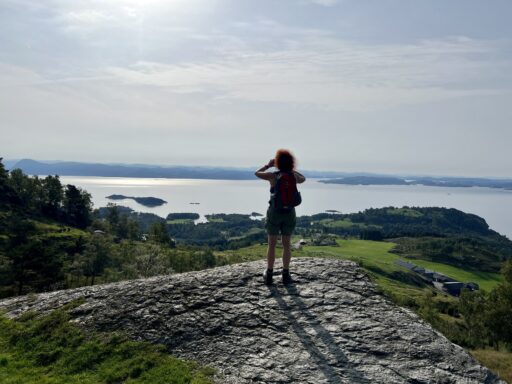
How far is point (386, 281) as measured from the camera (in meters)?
150

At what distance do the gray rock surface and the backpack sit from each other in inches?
141

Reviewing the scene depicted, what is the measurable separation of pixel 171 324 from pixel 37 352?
4791 mm

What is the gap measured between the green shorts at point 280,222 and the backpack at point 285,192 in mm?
222

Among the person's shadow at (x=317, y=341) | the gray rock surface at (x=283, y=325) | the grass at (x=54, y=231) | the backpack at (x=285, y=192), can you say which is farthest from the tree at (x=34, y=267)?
the grass at (x=54, y=231)

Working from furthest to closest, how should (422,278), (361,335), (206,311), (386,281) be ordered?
(422,278) → (386,281) → (206,311) → (361,335)

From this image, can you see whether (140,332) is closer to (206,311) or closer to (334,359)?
(206,311)

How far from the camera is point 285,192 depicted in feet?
→ 44.1

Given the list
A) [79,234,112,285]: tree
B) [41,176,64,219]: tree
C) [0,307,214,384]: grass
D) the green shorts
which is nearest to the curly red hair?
the green shorts

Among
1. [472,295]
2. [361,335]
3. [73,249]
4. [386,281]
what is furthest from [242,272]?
[386,281]

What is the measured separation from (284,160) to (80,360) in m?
9.69

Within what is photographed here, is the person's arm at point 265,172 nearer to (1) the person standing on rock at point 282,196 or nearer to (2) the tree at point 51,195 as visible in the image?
(1) the person standing on rock at point 282,196

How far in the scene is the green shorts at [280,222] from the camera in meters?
13.7

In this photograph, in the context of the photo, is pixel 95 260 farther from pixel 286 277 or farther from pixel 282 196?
pixel 282 196

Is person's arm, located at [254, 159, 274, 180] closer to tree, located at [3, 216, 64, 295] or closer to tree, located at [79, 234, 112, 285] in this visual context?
tree, located at [3, 216, 64, 295]
